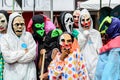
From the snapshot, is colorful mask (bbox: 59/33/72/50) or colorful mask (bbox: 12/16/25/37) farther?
colorful mask (bbox: 12/16/25/37)

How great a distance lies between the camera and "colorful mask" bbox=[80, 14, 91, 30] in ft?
20.7

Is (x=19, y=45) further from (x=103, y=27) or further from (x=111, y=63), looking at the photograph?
(x=111, y=63)

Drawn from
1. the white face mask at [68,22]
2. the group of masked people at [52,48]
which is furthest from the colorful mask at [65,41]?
the white face mask at [68,22]

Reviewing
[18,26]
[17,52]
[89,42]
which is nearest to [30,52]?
[17,52]

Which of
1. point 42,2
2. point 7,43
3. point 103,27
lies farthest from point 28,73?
point 42,2

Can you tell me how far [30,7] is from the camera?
32.1ft

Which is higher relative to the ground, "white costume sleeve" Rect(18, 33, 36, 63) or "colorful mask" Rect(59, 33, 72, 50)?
"colorful mask" Rect(59, 33, 72, 50)

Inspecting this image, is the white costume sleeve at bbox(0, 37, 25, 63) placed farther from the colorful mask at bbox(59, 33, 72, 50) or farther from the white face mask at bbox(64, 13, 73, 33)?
the white face mask at bbox(64, 13, 73, 33)

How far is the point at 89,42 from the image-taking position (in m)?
6.20

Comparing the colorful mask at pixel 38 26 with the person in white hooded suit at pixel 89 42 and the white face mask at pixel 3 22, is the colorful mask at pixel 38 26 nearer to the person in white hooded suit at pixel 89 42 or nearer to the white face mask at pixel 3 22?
the white face mask at pixel 3 22

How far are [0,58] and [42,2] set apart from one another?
3.93 m

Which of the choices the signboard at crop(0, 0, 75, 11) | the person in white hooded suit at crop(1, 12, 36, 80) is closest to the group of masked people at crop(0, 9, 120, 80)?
the person in white hooded suit at crop(1, 12, 36, 80)

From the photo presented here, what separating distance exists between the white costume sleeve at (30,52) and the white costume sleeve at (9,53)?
57 mm

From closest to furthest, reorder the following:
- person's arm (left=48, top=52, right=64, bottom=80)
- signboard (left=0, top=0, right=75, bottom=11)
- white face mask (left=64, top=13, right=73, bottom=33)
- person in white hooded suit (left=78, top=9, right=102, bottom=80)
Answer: person's arm (left=48, top=52, right=64, bottom=80)
person in white hooded suit (left=78, top=9, right=102, bottom=80)
white face mask (left=64, top=13, right=73, bottom=33)
signboard (left=0, top=0, right=75, bottom=11)
